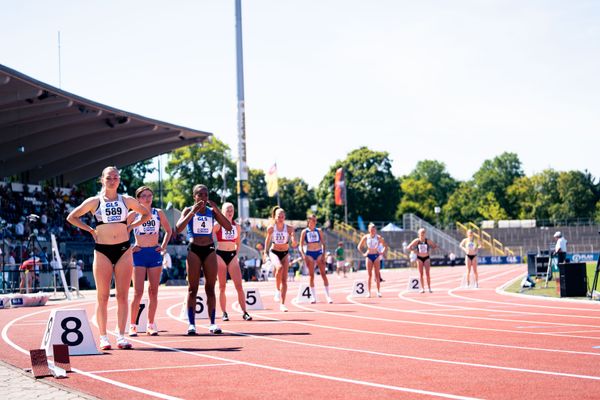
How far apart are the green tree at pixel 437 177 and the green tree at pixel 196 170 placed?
56413 millimetres

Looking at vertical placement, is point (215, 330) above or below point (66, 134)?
below

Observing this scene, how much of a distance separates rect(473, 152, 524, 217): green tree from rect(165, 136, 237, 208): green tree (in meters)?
47.8

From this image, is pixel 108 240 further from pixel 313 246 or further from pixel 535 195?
pixel 535 195

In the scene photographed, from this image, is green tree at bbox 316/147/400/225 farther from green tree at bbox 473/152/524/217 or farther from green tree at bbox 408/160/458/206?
green tree at bbox 408/160/458/206

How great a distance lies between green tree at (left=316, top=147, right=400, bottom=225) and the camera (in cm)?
11250

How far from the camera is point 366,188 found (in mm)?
112312

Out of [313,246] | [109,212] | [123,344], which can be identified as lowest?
[123,344]

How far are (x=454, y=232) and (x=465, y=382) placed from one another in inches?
3007

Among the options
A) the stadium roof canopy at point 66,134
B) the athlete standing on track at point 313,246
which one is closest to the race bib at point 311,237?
the athlete standing on track at point 313,246

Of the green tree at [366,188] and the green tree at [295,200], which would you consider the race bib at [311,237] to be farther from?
the green tree at [295,200]

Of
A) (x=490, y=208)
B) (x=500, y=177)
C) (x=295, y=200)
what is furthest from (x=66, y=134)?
(x=500, y=177)

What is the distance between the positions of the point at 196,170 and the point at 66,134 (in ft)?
174

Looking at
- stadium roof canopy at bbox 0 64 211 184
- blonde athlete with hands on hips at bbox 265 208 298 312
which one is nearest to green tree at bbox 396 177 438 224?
stadium roof canopy at bbox 0 64 211 184

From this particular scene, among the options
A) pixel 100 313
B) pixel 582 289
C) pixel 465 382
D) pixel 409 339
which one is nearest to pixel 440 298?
pixel 582 289
